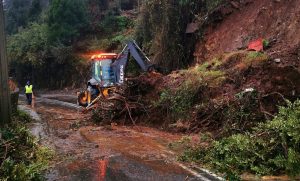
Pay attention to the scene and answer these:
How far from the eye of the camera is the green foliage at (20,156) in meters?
8.15

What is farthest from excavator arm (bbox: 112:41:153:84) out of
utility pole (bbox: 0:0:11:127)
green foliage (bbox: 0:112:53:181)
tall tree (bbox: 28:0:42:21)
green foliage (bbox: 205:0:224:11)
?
tall tree (bbox: 28:0:42:21)

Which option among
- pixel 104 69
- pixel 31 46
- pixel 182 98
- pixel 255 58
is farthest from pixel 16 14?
pixel 255 58

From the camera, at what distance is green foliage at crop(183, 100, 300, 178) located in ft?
27.9

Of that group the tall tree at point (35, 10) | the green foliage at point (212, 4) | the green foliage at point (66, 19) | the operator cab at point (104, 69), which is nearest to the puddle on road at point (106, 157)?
the operator cab at point (104, 69)

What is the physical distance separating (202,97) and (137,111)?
9.94 ft

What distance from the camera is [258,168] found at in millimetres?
8680

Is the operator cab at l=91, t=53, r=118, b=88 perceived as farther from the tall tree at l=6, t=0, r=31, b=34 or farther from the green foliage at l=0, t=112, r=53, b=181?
the tall tree at l=6, t=0, r=31, b=34

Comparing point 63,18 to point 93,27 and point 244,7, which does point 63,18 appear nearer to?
point 93,27

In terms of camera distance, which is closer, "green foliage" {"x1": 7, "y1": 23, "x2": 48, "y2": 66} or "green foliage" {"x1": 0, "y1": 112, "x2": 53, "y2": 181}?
"green foliage" {"x1": 0, "y1": 112, "x2": 53, "y2": 181}

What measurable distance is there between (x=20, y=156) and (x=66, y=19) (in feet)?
104

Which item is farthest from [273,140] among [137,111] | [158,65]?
[158,65]

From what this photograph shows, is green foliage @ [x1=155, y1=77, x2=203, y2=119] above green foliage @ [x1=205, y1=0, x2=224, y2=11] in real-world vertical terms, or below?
below

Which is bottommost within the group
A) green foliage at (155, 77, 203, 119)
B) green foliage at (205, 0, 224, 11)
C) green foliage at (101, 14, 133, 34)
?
green foliage at (155, 77, 203, 119)

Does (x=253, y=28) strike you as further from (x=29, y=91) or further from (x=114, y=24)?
(x=114, y=24)
